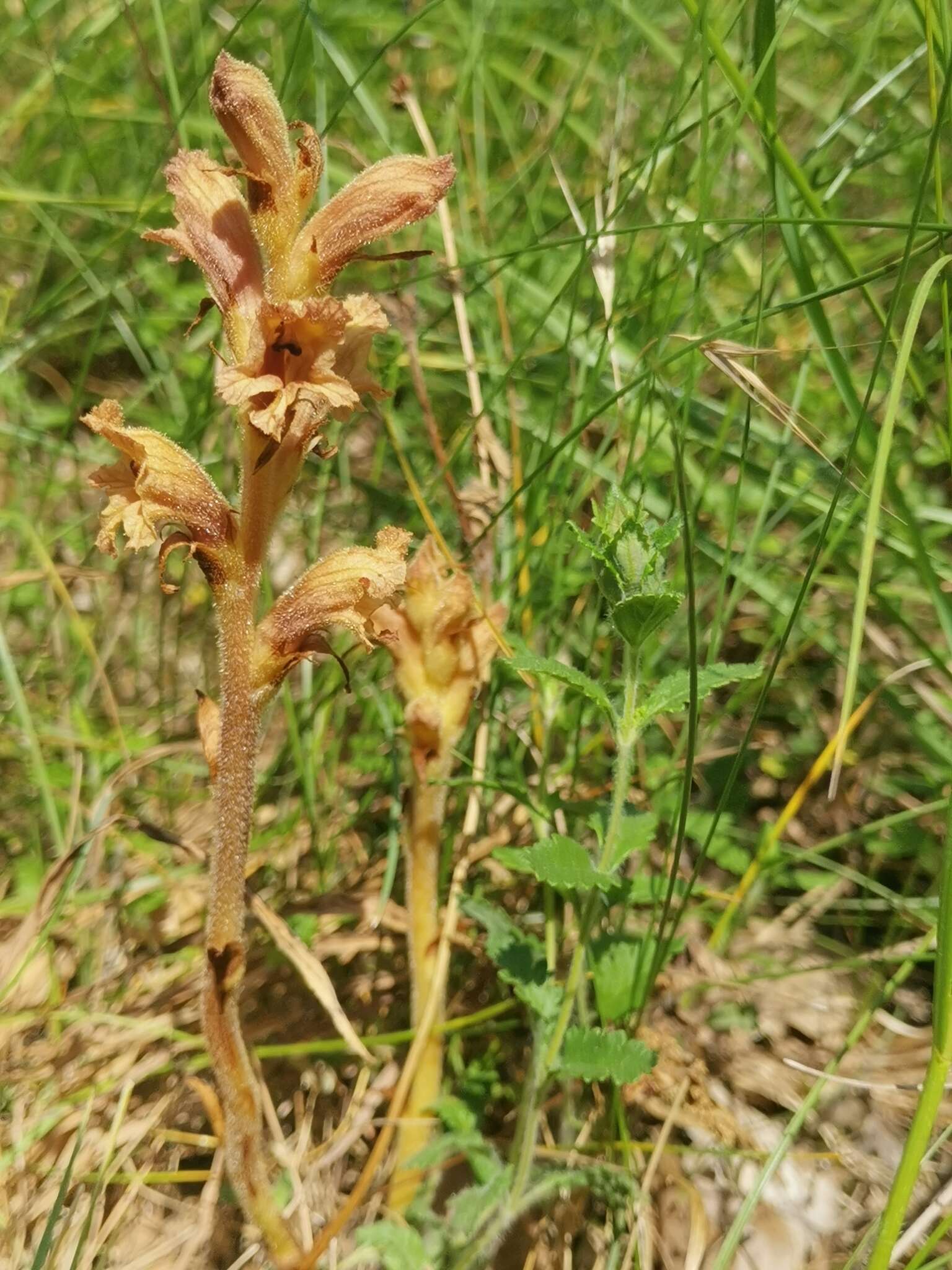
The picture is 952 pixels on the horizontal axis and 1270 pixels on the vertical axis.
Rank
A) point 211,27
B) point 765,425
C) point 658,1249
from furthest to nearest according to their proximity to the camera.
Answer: point 211,27, point 765,425, point 658,1249

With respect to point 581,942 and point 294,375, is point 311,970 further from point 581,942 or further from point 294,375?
point 294,375

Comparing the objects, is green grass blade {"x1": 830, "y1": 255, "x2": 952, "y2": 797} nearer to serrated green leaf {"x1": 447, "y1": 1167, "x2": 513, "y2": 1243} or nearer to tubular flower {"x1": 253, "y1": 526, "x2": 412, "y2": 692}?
tubular flower {"x1": 253, "y1": 526, "x2": 412, "y2": 692}

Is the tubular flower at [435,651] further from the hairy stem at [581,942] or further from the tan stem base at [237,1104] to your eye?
the tan stem base at [237,1104]

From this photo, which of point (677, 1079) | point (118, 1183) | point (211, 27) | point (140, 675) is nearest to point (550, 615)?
point (677, 1079)

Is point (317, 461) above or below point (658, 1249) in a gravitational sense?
above

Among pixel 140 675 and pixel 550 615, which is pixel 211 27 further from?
pixel 550 615

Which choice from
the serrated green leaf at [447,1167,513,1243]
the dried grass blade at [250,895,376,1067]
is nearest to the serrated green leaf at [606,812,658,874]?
the serrated green leaf at [447,1167,513,1243]
